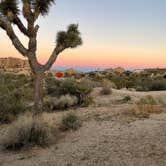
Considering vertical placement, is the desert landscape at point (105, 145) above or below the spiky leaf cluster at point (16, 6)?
below

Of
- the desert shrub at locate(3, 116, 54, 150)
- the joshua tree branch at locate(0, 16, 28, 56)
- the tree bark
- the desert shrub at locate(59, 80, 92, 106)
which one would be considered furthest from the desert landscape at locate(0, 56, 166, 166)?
the desert shrub at locate(59, 80, 92, 106)

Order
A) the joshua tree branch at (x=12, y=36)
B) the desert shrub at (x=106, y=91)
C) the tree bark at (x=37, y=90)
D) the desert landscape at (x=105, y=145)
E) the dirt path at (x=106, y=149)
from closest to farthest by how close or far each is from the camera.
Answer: the dirt path at (x=106, y=149), the desert landscape at (x=105, y=145), the joshua tree branch at (x=12, y=36), the tree bark at (x=37, y=90), the desert shrub at (x=106, y=91)

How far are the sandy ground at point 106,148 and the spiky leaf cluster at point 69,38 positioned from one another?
3.50 m

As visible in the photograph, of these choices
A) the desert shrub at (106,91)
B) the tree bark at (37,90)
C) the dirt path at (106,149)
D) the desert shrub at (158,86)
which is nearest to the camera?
the dirt path at (106,149)

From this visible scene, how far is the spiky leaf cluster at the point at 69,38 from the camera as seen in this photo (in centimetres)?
1315

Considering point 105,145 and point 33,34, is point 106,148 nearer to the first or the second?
point 105,145

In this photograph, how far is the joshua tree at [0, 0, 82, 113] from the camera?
41.5ft

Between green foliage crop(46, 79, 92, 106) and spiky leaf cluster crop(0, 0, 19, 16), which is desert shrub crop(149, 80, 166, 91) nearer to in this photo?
green foliage crop(46, 79, 92, 106)

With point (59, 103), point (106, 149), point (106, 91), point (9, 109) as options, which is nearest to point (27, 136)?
point (106, 149)

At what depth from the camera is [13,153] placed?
902 centimetres

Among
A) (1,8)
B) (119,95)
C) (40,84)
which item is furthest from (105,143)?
(119,95)

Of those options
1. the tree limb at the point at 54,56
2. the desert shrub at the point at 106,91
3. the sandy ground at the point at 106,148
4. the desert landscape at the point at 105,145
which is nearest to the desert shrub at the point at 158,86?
the desert shrub at the point at 106,91

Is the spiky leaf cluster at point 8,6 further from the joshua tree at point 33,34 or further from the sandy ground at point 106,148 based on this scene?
the sandy ground at point 106,148

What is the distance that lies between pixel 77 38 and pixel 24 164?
22.1 ft
